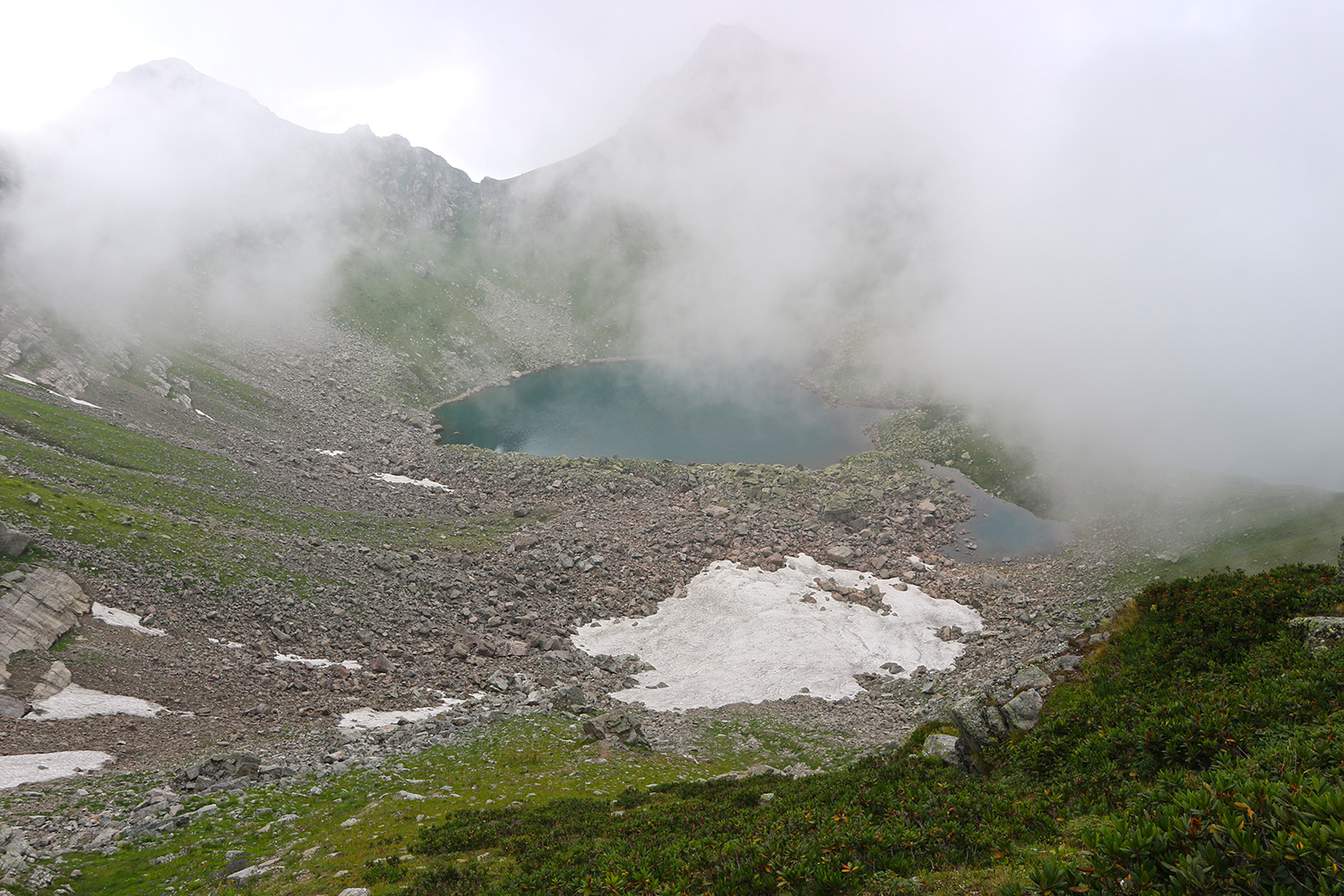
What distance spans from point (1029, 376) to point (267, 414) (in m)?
139

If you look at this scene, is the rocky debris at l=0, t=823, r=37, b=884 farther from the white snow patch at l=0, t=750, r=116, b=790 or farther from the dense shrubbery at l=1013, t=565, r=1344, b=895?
the dense shrubbery at l=1013, t=565, r=1344, b=895

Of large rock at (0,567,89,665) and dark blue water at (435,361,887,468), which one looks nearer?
large rock at (0,567,89,665)

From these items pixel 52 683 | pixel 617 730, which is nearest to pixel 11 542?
pixel 52 683

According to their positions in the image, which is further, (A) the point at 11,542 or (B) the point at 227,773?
(A) the point at 11,542

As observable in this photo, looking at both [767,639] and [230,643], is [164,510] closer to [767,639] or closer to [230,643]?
[230,643]

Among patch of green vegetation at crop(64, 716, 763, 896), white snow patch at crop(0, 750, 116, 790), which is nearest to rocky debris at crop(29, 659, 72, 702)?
white snow patch at crop(0, 750, 116, 790)

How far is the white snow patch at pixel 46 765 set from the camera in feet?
75.9

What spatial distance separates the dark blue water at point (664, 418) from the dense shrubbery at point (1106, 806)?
8690 cm

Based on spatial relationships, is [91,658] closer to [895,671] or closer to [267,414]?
[895,671]

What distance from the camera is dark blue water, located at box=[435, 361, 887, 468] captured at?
11396 centimetres

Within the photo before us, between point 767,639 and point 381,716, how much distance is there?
88.9 feet

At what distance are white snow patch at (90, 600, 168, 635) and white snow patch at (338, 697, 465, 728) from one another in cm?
1262

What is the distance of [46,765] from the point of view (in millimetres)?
24344

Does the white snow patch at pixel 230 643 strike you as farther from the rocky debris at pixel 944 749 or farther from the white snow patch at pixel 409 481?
the white snow patch at pixel 409 481
